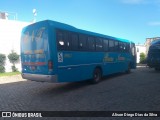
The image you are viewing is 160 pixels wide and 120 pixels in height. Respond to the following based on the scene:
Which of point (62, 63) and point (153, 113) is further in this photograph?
point (62, 63)

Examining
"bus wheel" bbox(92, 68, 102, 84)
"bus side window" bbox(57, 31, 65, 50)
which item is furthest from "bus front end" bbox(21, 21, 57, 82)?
"bus wheel" bbox(92, 68, 102, 84)

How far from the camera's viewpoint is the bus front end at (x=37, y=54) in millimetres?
8244

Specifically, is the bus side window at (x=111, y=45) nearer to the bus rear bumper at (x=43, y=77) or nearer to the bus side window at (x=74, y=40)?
the bus side window at (x=74, y=40)

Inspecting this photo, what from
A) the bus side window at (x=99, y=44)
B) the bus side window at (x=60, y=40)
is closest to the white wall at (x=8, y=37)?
the bus side window at (x=99, y=44)

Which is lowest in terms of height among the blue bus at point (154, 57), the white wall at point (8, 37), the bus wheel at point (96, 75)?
the bus wheel at point (96, 75)

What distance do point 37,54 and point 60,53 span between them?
3.76 ft

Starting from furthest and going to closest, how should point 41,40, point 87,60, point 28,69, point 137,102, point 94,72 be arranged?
point 94,72
point 87,60
point 28,69
point 41,40
point 137,102

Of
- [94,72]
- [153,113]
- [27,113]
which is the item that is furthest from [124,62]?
[27,113]

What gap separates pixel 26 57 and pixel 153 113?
6.56 m

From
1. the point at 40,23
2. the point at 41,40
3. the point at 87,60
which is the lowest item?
the point at 87,60

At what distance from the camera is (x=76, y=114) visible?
5.96m

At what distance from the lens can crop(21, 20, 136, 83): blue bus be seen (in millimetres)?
8266

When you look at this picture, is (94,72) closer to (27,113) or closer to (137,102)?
(137,102)

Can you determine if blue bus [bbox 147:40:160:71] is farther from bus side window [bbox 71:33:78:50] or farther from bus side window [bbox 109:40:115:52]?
bus side window [bbox 71:33:78:50]
